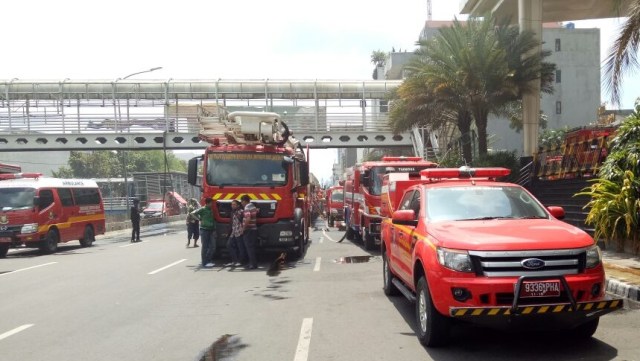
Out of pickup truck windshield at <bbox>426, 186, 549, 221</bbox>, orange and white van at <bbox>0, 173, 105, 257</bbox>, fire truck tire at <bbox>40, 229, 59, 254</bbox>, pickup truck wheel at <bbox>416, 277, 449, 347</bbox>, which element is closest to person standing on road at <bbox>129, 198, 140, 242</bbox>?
orange and white van at <bbox>0, 173, 105, 257</bbox>

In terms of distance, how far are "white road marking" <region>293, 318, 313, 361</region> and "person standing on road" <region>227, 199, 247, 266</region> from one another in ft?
19.6

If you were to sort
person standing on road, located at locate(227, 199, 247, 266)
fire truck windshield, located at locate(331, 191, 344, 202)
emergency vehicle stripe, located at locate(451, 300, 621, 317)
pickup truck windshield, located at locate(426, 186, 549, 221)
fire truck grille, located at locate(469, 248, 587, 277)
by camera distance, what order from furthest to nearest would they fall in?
fire truck windshield, located at locate(331, 191, 344, 202) → person standing on road, located at locate(227, 199, 247, 266) → pickup truck windshield, located at locate(426, 186, 549, 221) → fire truck grille, located at locate(469, 248, 587, 277) → emergency vehicle stripe, located at locate(451, 300, 621, 317)

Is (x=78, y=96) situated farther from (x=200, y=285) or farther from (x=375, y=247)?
(x=200, y=285)

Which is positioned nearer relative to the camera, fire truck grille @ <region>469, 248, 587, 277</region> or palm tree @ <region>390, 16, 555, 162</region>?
fire truck grille @ <region>469, 248, 587, 277</region>

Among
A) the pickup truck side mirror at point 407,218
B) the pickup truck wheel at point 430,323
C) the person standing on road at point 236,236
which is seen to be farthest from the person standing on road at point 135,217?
the pickup truck wheel at point 430,323

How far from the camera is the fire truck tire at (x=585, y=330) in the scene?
5.77 metres

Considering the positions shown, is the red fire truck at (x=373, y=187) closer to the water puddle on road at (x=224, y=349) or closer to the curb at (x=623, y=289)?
the curb at (x=623, y=289)

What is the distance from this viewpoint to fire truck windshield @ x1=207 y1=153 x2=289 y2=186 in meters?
13.7

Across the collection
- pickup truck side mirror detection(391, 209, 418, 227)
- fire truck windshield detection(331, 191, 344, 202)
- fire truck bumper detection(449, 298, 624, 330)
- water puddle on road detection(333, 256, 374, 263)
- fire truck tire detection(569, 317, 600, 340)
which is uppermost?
pickup truck side mirror detection(391, 209, 418, 227)

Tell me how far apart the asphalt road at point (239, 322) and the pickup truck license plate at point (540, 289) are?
76 cm

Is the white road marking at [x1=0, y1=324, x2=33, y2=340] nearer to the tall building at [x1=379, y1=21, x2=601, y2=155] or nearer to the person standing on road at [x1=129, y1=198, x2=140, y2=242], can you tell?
the person standing on road at [x1=129, y1=198, x2=140, y2=242]

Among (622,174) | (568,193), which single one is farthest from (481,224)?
(568,193)

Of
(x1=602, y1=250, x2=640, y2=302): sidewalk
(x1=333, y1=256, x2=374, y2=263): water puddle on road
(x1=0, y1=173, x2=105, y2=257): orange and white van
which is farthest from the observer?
(x1=0, y1=173, x2=105, y2=257): orange and white van

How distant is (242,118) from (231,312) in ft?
23.0
